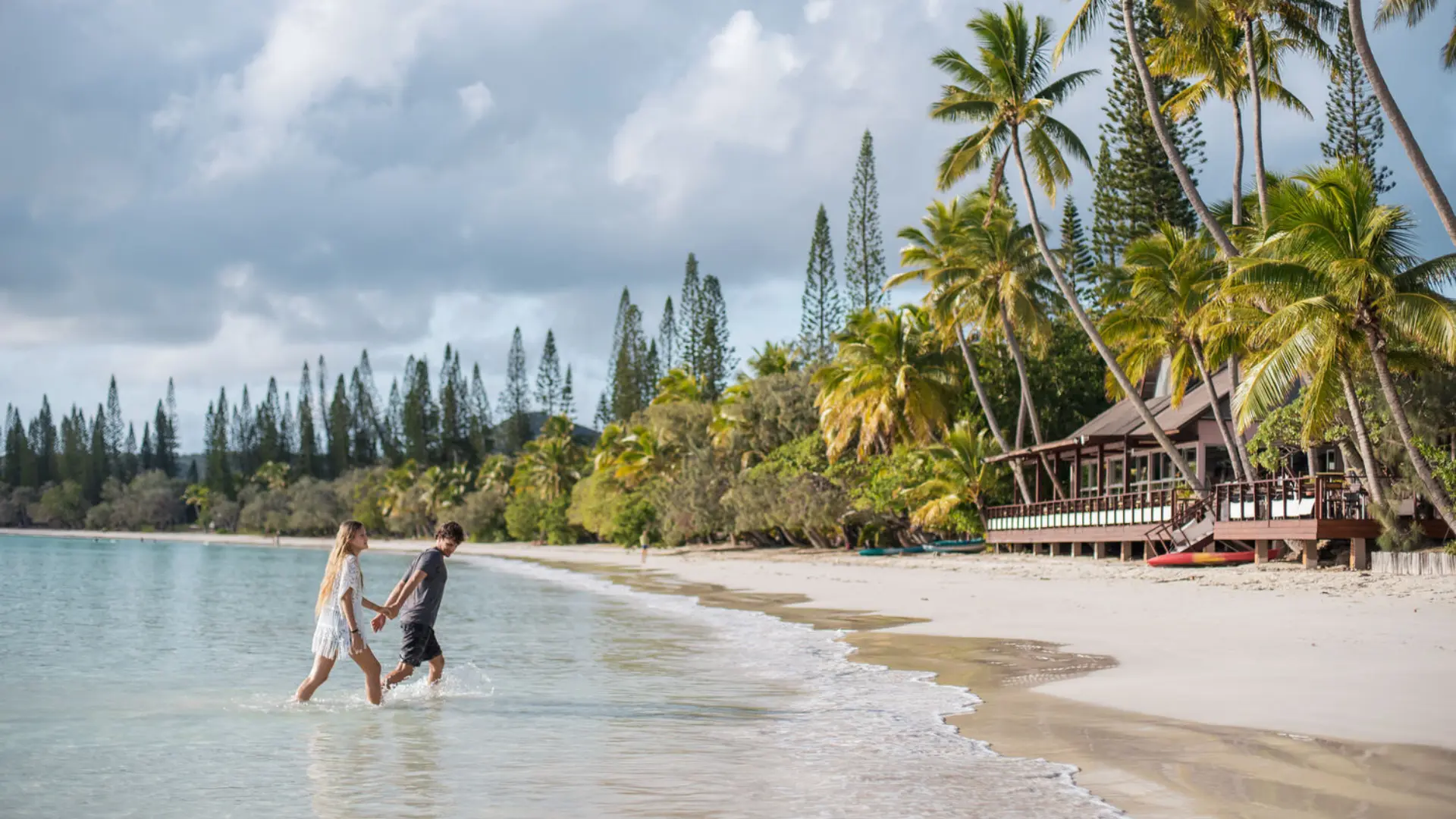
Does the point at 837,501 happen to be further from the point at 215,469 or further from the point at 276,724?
the point at 215,469

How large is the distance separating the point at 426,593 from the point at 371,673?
63 centimetres

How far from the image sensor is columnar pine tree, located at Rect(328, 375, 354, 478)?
97625 mm

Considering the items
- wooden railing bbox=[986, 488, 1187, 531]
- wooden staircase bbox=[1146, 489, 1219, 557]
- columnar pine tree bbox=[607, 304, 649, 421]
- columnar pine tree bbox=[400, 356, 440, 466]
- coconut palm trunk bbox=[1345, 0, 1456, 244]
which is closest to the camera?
coconut palm trunk bbox=[1345, 0, 1456, 244]

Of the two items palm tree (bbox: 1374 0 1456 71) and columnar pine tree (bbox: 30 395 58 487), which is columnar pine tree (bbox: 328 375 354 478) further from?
palm tree (bbox: 1374 0 1456 71)

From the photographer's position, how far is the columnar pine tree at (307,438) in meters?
98.4

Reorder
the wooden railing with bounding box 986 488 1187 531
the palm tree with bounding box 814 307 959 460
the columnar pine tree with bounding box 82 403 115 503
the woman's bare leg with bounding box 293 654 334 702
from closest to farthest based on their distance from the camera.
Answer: the woman's bare leg with bounding box 293 654 334 702 < the wooden railing with bounding box 986 488 1187 531 < the palm tree with bounding box 814 307 959 460 < the columnar pine tree with bounding box 82 403 115 503

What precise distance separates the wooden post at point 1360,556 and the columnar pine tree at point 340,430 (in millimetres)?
88810

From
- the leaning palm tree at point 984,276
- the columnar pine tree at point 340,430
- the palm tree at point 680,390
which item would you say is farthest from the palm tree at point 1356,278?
the columnar pine tree at point 340,430

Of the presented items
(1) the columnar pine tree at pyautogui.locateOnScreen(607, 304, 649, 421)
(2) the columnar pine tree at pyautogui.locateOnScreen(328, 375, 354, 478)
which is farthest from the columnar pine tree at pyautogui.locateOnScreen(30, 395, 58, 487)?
(1) the columnar pine tree at pyautogui.locateOnScreen(607, 304, 649, 421)

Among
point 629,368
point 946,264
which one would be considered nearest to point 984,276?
point 946,264

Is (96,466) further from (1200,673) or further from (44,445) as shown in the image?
(1200,673)

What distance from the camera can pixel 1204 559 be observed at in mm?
19234

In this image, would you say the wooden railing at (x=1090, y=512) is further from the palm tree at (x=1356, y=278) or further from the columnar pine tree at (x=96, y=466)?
the columnar pine tree at (x=96, y=466)

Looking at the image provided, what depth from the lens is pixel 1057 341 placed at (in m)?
36.3
